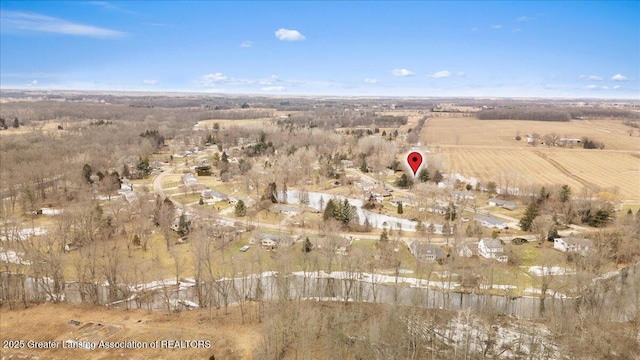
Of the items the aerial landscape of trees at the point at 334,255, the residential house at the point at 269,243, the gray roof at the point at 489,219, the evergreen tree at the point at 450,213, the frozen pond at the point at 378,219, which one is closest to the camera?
the aerial landscape of trees at the point at 334,255

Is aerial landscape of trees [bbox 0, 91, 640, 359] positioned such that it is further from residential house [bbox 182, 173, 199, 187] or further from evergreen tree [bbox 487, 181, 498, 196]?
residential house [bbox 182, 173, 199, 187]

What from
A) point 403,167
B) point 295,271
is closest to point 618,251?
point 295,271

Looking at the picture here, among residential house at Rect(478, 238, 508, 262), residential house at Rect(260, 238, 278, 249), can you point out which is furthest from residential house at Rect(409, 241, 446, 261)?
residential house at Rect(260, 238, 278, 249)

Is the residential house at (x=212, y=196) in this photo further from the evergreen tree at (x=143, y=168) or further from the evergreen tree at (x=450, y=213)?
the evergreen tree at (x=450, y=213)

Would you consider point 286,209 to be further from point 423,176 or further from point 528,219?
point 528,219

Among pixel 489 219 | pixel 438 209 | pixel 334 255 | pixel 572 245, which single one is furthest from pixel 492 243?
pixel 334 255

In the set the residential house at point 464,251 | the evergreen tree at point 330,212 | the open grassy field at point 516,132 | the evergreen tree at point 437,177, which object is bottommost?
the residential house at point 464,251

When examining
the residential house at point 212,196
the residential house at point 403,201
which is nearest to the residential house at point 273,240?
the residential house at point 212,196
